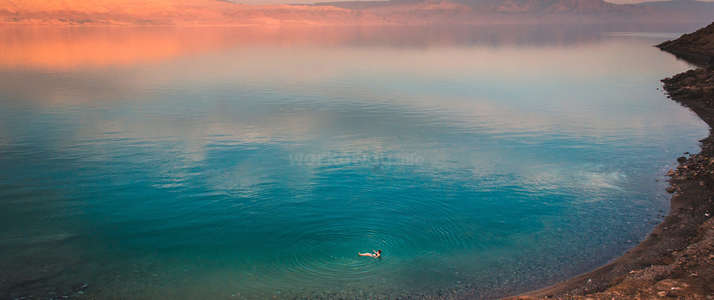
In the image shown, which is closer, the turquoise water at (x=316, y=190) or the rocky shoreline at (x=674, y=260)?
the rocky shoreline at (x=674, y=260)

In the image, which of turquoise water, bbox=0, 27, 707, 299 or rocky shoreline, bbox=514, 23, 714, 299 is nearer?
rocky shoreline, bbox=514, 23, 714, 299

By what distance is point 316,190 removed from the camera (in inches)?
803

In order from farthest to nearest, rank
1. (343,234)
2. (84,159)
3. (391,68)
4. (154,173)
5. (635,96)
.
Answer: (391,68) < (635,96) < (84,159) < (154,173) < (343,234)

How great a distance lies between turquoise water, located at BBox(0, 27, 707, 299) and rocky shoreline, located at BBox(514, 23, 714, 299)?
79cm

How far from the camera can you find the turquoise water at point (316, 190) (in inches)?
554

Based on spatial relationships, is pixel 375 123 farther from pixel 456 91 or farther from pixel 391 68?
pixel 391 68

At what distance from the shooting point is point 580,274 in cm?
1412

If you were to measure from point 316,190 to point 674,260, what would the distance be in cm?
1300

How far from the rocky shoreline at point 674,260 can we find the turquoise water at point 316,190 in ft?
2.60

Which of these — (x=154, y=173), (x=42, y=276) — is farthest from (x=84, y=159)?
(x=42, y=276)

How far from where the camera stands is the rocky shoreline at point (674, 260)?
1088 centimetres

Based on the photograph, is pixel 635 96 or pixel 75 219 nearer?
pixel 75 219

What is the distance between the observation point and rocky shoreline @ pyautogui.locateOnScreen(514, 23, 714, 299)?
10.9m

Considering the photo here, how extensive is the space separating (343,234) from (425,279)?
382 cm
